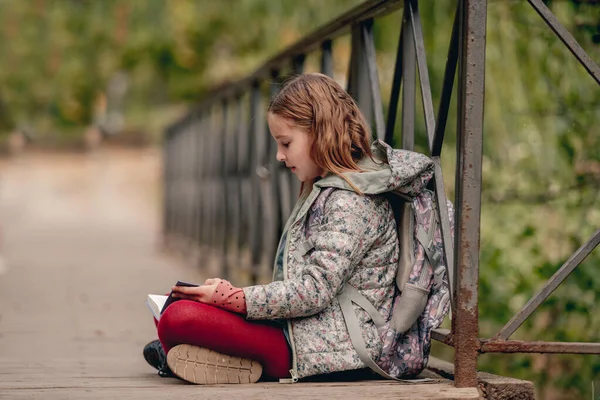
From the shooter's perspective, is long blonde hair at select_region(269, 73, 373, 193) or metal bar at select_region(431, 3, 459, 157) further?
long blonde hair at select_region(269, 73, 373, 193)

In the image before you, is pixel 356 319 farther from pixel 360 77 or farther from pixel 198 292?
pixel 360 77

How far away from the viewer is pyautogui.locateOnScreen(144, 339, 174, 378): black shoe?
325cm

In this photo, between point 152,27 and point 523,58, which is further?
point 152,27

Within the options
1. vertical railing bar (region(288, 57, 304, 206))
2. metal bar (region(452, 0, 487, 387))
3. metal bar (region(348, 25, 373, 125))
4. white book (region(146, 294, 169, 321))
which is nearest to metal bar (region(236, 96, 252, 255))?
vertical railing bar (region(288, 57, 304, 206))

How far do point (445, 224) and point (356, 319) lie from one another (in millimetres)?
405

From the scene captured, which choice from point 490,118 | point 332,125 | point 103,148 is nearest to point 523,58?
point 490,118

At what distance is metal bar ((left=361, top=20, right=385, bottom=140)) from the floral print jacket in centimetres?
48

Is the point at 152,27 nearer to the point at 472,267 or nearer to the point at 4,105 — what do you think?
the point at 472,267

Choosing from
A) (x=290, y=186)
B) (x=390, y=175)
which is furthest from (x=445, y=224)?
(x=290, y=186)

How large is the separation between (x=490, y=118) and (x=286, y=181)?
168 centimetres

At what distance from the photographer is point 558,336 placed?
5.09 m

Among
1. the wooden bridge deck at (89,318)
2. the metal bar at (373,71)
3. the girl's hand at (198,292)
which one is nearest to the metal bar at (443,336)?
the wooden bridge deck at (89,318)

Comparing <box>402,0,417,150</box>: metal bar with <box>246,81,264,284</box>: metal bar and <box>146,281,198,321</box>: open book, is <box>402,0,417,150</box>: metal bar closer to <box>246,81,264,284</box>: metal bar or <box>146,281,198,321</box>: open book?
<box>146,281,198,321</box>: open book

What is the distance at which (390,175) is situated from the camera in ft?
9.61
